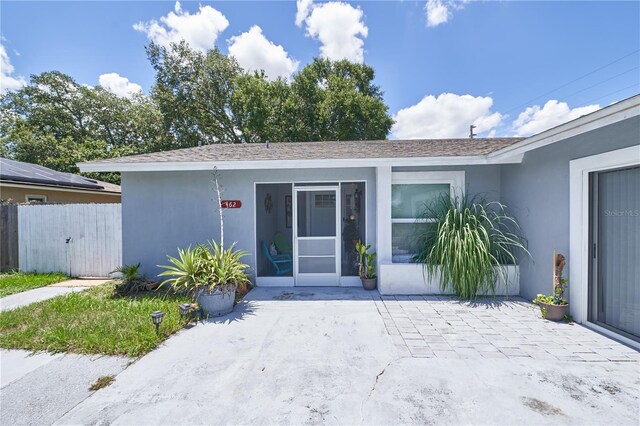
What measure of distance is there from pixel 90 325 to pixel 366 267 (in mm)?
4885

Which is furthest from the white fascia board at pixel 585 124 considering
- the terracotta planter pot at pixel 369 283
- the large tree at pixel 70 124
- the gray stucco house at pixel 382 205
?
the large tree at pixel 70 124

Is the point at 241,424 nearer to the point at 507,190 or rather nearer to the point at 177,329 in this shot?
the point at 177,329

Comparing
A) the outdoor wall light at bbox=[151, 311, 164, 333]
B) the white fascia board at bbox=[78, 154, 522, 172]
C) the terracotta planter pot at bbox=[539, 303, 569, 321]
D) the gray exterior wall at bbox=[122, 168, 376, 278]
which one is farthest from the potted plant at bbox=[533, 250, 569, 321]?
the outdoor wall light at bbox=[151, 311, 164, 333]

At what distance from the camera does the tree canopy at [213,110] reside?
16.2 meters

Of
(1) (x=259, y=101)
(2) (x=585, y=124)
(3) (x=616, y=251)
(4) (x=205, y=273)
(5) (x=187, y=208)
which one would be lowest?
(4) (x=205, y=273)

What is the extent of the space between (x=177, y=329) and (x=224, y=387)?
1.76 metres

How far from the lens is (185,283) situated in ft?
14.7

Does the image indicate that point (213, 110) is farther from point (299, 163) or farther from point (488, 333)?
point (488, 333)

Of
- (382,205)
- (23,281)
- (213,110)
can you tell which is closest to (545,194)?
(382,205)

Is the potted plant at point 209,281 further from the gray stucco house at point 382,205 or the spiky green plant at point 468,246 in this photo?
the spiky green plant at point 468,246

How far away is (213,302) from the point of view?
4.45 m

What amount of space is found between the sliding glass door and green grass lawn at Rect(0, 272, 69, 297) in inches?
432

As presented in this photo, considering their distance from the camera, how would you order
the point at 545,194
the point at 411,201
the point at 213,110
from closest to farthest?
the point at 545,194 → the point at 411,201 → the point at 213,110

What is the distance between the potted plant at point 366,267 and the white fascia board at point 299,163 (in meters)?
1.84
